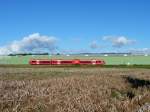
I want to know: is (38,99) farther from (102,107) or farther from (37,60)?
(37,60)

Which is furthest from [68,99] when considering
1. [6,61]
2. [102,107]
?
[6,61]

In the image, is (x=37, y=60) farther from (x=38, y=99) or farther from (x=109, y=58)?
(x=38, y=99)

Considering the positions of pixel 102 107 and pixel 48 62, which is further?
pixel 48 62

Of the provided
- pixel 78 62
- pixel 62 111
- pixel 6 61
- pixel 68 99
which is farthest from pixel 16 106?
pixel 6 61

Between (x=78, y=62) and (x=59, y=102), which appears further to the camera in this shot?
(x=78, y=62)

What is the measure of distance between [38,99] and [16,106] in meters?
2.92

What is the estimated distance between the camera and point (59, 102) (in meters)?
19.6

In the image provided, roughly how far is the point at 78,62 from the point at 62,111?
10264 centimetres

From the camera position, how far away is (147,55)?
133 meters

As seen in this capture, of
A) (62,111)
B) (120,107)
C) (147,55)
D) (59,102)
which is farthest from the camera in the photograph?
(147,55)

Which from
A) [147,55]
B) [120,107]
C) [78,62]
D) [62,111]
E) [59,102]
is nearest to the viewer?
[62,111]

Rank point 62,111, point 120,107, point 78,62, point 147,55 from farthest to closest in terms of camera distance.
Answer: point 147,55, point 78,62, point 120,107, point 62,111

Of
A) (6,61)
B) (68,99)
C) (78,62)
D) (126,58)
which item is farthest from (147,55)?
(68,99)

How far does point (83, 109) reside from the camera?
1759 cm
